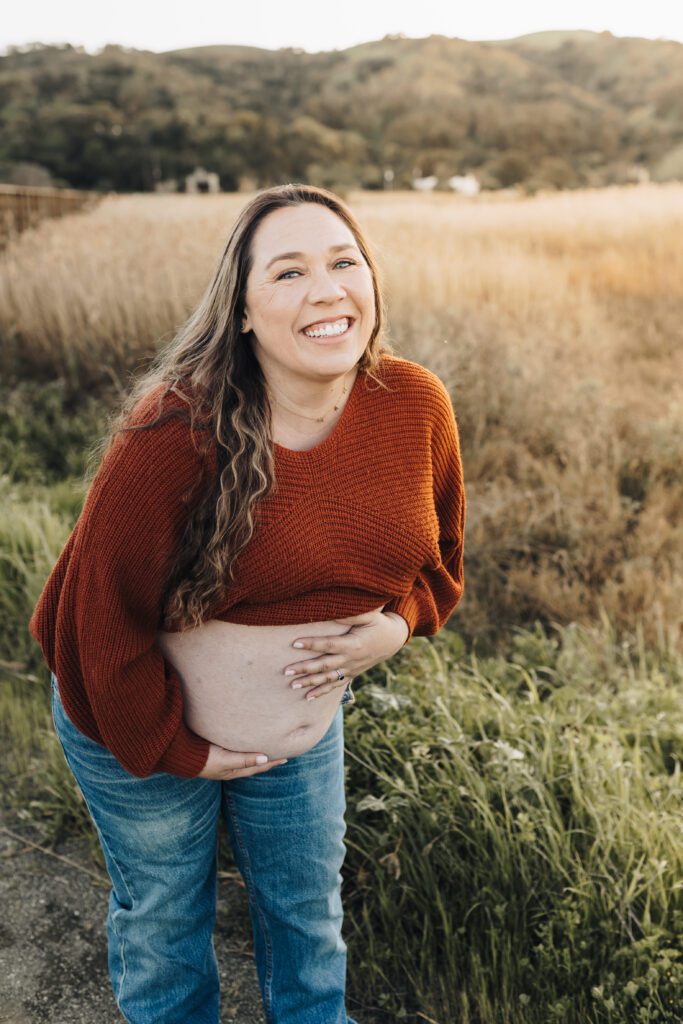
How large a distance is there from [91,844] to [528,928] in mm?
1341

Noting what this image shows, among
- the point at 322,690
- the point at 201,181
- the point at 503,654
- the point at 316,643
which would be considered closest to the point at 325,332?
the point at 316,643

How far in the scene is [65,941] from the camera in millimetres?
2494

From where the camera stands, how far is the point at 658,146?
2675cm

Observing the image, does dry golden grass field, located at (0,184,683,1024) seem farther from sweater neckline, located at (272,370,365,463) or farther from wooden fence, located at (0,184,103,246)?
wooden fence, located at (0,184,103,246)

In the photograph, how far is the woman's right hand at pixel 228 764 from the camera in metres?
1.69

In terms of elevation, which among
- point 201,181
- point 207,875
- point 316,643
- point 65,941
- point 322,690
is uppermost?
point 201,181

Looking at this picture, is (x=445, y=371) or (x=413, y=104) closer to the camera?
(x=445, y=371)

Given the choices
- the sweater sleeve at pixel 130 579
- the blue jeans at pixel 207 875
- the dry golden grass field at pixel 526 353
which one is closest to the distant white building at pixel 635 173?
the dry golden grass field at pixel 526 353

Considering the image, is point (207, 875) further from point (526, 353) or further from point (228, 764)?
point (526, 353)

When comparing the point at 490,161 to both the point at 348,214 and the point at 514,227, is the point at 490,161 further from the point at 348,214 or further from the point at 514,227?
the point at 348,214

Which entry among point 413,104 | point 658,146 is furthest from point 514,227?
point 413,104

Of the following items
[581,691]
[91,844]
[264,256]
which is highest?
[264,256]

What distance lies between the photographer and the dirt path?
2.28m

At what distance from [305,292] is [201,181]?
29.6m
